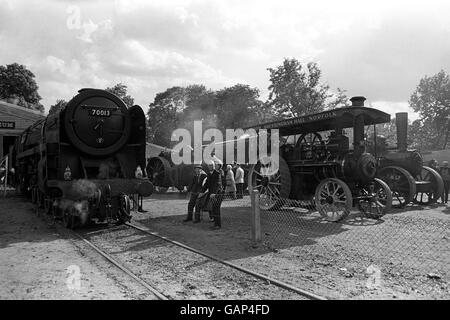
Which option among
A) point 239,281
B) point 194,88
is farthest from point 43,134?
point 194,88

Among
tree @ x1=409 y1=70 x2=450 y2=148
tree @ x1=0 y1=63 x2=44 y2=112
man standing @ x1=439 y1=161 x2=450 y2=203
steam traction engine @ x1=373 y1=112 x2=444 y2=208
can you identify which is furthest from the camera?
tree @ x1=409 y1=70 x2=450 y2=148

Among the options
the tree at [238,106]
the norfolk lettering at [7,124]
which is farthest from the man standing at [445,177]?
the tree at [238,106]

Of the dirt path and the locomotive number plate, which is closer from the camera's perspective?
the dirt path

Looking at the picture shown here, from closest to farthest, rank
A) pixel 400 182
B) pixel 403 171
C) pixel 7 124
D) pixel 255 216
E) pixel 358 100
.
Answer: pixel 255 216 < pixel 358 100 < pixel 403 171 < pixel 400 182 < pixel 7 124

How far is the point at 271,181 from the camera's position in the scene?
450 inches

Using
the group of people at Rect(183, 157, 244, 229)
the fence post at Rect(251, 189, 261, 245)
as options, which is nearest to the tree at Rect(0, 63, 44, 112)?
the group of people at Rect(183, 157, 244, 229)

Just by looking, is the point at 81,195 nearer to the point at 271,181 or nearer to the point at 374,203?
the point at 271,181

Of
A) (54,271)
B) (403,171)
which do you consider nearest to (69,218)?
(54,271)

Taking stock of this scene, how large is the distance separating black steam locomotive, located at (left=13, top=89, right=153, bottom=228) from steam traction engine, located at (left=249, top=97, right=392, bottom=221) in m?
3.75

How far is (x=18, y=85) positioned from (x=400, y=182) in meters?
43.8

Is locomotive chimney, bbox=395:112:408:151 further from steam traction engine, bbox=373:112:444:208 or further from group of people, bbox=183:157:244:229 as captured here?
group of people, bbox=183:157:244:229

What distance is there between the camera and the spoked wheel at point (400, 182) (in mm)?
11602

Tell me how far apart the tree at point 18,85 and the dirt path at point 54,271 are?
40064 millimetres

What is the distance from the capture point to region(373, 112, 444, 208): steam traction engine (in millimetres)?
11938
